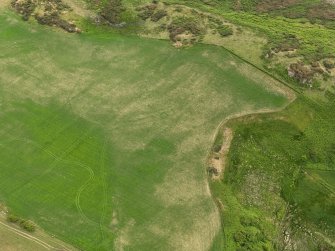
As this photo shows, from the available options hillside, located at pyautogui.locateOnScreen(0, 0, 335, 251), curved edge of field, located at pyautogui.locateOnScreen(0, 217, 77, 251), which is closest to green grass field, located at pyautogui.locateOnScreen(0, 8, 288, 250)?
hillside, located at pyautogui.locateOnScreen(0, 0, 335, 251)

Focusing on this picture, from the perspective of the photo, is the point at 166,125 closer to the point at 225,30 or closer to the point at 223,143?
→ the point at 223,143

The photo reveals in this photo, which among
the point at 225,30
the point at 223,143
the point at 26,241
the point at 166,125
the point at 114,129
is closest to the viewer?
the point at 26,241

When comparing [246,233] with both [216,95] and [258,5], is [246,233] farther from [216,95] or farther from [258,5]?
[258,5]

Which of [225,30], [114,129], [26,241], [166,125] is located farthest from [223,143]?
[26,241]

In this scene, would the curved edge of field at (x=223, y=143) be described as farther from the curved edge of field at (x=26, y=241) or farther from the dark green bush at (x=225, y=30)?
the curved edge of field at (x=26, y=241)

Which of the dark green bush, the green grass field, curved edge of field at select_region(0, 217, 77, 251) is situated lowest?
curved edge of field at select_region(0, 217, 77, 251)

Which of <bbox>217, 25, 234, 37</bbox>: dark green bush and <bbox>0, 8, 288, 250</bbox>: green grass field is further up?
<bbox>217, 25, 234, 37</bbox>: dark green bush

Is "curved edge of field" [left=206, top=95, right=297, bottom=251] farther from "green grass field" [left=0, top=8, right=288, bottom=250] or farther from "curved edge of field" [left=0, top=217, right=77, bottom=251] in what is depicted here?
"curved edge of field" [left=0, top=217, right=77, bottom=251]

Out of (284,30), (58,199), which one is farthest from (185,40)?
(58,199)

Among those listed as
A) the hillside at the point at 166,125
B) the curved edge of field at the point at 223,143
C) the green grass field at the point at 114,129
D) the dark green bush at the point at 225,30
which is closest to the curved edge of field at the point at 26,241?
the hillside at the point at 166,125
